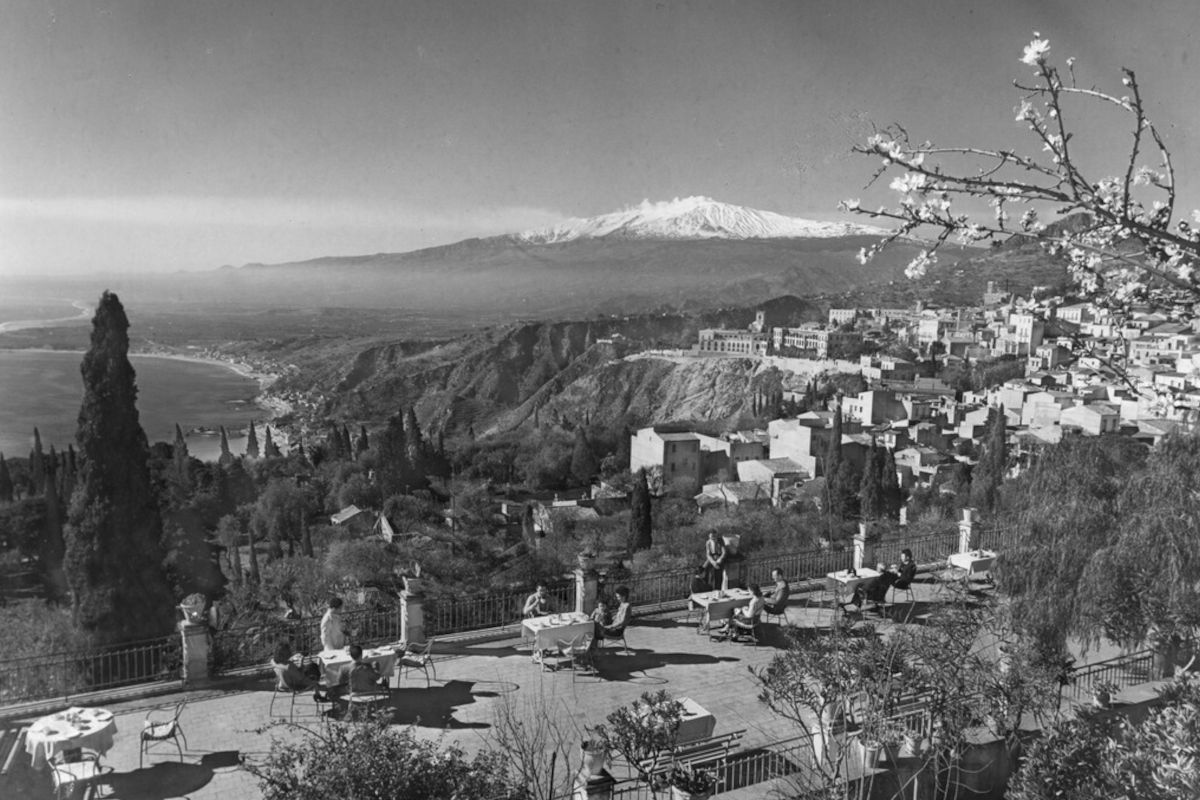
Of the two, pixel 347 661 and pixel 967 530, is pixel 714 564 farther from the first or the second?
pixel 347 661

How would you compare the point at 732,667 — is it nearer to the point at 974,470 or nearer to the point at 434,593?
the point at 434,593

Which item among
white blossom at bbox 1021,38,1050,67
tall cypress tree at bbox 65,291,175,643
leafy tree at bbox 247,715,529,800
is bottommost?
tall cypress tree at bbox 65,291,175,643

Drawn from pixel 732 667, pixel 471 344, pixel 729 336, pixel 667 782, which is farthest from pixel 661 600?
pixel 471 344

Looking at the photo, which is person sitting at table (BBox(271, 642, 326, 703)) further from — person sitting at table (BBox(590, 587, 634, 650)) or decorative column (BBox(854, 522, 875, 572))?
decorative column (BBox(854, 522, 875, 572))

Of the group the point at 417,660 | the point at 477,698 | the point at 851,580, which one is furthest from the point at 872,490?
the point at 477,698

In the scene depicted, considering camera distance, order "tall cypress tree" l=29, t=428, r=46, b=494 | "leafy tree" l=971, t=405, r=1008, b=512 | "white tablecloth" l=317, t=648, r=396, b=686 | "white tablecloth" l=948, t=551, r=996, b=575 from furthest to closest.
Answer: "tall cypress tree" l=29, t=428, r=46, b=494 < "leafy tree" l=971, t=405, r=1008, b=512 < "white tablecloth" l=948, t=551, r=996, b=575 < "white tablecloth" l=317, t=648, r=396, b=686

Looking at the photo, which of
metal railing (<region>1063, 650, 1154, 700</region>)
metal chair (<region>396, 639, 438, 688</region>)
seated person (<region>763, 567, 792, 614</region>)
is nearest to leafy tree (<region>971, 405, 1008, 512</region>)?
metal railing (<region>1063, 650, 1154, 700</region>)
